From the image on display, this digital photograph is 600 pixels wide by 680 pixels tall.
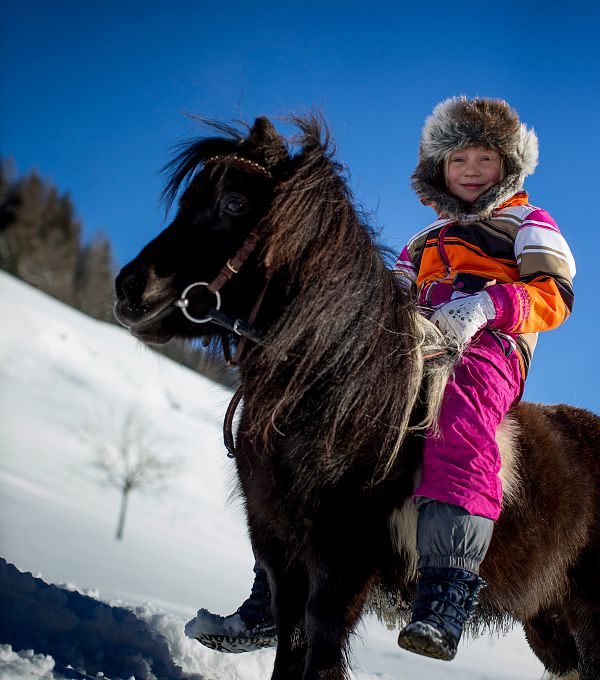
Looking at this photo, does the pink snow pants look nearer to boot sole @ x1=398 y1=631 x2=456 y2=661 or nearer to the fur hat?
boot sole @ x1=398 y1=631 x2=456 y2=661

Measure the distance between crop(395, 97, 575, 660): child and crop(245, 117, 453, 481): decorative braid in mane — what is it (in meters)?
0.18

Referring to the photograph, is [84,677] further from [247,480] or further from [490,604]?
[490,604]

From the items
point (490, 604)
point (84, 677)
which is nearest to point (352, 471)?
point (490, 604)

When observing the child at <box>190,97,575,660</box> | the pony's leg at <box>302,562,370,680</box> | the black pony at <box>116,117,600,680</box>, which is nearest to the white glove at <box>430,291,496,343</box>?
the child at <box>190,97,575,660</box>

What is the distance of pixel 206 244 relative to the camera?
2.26m

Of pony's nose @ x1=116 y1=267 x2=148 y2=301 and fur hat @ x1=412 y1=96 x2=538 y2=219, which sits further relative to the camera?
fur hat @ x1=412 y1=96 x2=538 y2=219

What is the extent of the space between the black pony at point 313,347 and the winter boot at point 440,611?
0.24 m

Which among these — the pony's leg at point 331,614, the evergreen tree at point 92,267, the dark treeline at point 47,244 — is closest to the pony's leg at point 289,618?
the pony's leg at point 331,614

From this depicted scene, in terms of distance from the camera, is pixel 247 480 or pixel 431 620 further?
pixel 247 480

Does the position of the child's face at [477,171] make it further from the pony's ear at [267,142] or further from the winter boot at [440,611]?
the winter boot at [440,611]

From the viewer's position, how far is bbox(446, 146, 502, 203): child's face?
3.17 metres

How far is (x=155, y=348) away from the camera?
2748mm

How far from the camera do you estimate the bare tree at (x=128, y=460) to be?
3508cm

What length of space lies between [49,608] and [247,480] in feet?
5.32
